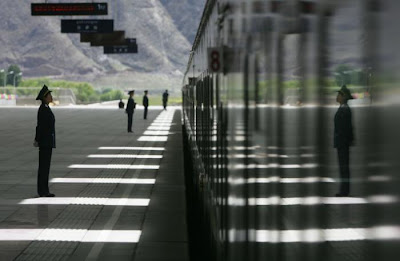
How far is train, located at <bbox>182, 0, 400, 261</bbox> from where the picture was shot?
1.54m

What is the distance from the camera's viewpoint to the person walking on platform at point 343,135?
176cm

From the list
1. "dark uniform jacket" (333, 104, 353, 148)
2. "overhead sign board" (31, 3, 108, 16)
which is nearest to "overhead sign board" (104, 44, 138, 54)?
"overhead sign board" (31, 3, 108, 16)

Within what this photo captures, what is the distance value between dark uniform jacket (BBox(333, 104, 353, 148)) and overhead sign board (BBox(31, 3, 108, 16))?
2937cm

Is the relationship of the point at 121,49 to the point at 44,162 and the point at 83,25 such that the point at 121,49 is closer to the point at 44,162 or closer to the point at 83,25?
the point at 83,25

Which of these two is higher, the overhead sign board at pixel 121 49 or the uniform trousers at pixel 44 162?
the overhead sign board at pixel 121 49

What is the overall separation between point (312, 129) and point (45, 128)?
1019cm

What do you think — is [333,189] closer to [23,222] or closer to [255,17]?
[255,17]

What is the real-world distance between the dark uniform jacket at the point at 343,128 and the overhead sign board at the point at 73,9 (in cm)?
2937

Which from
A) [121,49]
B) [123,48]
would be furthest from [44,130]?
[123,48]

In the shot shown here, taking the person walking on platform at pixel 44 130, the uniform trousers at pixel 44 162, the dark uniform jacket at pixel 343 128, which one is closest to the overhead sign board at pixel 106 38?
the uniform trousers at pixel 44 162

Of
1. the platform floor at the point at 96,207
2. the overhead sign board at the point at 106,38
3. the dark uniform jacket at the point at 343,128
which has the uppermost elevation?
the overhead sign board at the point at 106,38

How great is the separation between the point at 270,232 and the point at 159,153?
2023cm

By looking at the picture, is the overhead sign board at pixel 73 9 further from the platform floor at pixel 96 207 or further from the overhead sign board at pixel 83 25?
the platform floor at pixel 96 207

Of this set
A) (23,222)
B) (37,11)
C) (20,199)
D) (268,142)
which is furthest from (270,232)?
(37,11)
